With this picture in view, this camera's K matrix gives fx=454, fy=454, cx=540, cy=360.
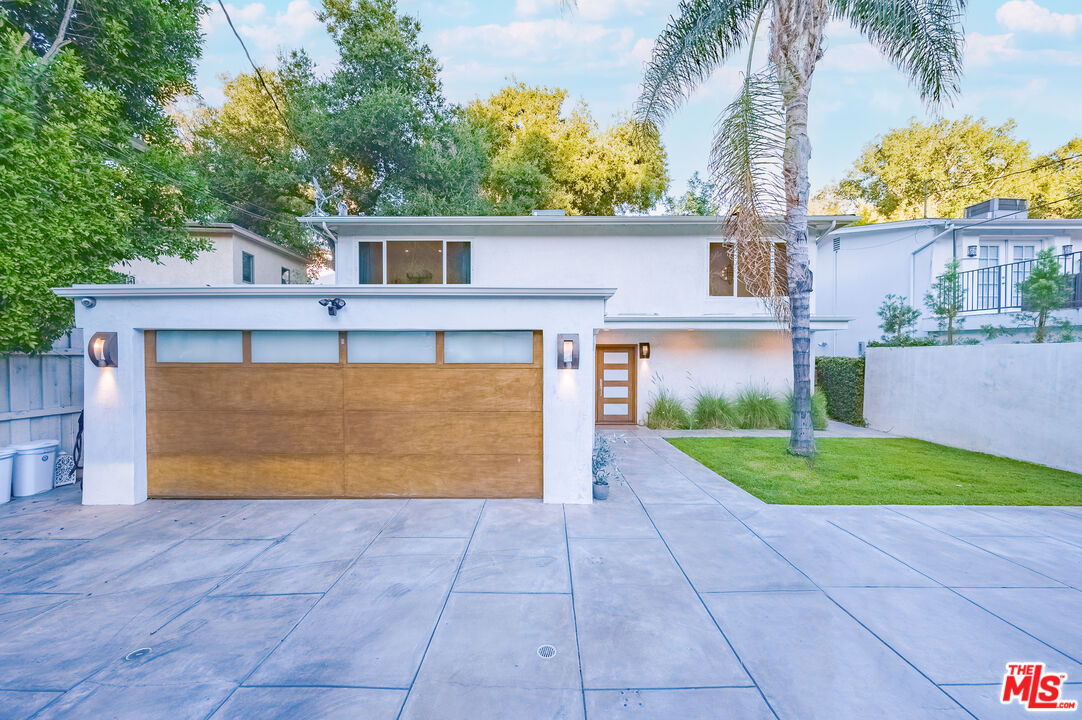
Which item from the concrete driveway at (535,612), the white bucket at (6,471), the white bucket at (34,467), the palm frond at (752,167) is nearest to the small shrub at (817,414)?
the palm frond at (752,167)

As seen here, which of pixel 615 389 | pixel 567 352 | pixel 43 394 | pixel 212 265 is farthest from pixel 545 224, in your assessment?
pixel 212 265

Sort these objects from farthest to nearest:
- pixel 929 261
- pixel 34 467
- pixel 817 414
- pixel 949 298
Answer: pixel 929 261 → pixel 949 298 → pixel 817 414 → pixel 34 467

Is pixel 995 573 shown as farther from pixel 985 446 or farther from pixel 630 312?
pixel 630 312

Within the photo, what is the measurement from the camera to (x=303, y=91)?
16.1 metres

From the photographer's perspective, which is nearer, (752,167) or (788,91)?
(752,167)

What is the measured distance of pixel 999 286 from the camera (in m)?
11.5

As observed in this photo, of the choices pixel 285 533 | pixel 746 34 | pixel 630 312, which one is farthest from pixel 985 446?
pixel 285 533

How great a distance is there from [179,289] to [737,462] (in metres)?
8.50

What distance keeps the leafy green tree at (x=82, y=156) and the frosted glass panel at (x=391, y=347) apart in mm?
4019

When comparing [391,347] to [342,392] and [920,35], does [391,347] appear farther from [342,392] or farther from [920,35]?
[920,35]

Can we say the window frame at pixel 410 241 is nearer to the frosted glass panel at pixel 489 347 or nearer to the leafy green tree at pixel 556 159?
the frosted glass panel at pixel 489 347

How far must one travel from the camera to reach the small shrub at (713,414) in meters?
11.1

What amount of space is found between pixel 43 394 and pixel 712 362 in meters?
12.6

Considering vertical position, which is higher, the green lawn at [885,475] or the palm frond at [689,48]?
the palm frond at [689,48]
